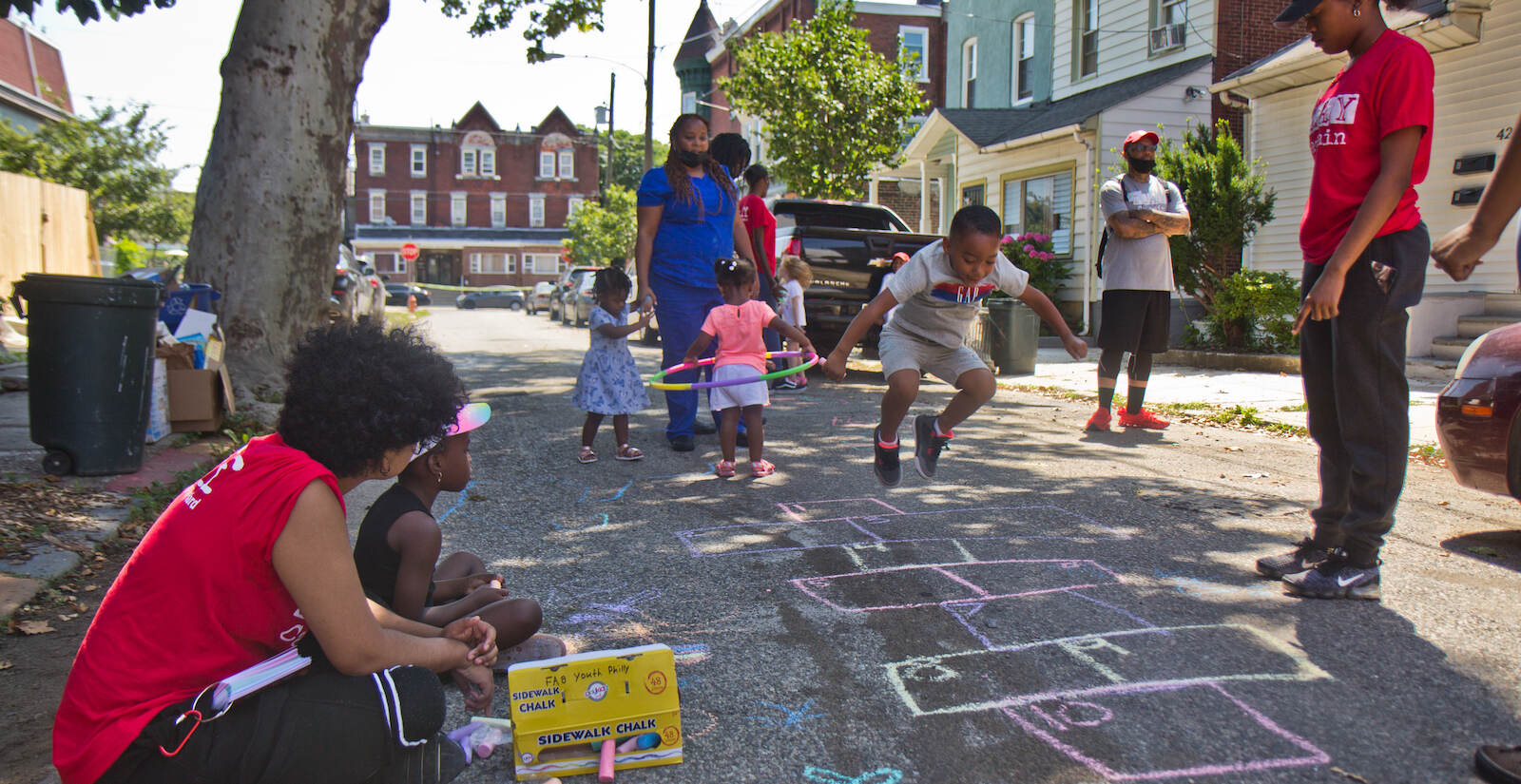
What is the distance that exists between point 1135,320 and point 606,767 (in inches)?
248

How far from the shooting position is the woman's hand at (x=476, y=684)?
99.7 inches

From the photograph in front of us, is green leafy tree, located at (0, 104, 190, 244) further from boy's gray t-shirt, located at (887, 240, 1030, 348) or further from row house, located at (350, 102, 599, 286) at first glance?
row house, located at (350, 102, 599, 286)

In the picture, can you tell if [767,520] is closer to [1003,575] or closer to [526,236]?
[1003,575]

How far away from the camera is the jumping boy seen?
489 cm

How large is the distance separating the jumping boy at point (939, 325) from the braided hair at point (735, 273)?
1165 mm

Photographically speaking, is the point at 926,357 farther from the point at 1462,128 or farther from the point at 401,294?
the point at 401,294

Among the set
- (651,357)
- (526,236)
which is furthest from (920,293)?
(526,236)

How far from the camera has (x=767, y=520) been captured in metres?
5.08

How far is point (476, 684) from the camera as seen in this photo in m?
2.54

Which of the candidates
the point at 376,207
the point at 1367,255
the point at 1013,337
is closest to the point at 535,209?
the point at 376,207

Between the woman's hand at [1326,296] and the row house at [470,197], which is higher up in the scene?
the row house at [470,197]

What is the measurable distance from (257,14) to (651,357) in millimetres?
8077

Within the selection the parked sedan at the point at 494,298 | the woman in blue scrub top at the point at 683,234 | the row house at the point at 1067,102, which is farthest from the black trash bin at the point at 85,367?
the parked sedan at the point at 494,298

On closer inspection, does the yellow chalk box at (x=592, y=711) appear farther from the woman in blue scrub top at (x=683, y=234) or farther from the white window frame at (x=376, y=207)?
the white window frame at (x=376, y=207)
